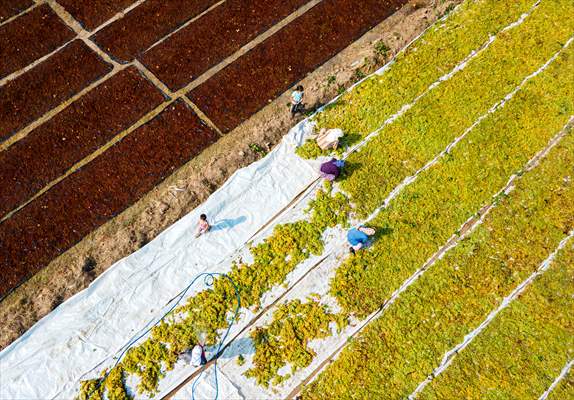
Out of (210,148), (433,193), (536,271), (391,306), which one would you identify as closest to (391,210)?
(433,193)

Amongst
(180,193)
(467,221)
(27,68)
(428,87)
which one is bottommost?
(467,221)

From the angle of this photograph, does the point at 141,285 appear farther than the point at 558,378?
Yes

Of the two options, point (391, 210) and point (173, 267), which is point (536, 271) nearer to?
point (391, 210)

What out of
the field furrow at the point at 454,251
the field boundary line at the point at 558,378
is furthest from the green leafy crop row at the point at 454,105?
the field boundary line at the point at 558,378

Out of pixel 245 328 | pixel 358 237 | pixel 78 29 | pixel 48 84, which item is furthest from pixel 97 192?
pixel 358 237

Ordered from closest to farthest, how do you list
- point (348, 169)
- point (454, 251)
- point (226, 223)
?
1. point (454, 251)
2. point (226, 223)
3. point (348, 169)

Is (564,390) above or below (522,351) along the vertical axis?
below

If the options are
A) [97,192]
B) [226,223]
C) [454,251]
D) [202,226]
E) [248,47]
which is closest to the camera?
Answer: [202,226]

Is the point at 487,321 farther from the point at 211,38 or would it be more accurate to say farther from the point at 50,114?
the point at 50,114

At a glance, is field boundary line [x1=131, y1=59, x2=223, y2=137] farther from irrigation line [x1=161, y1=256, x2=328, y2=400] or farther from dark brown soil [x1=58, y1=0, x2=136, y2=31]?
irrigation line [x1=161, y1=256, x2=328, y2=400]
